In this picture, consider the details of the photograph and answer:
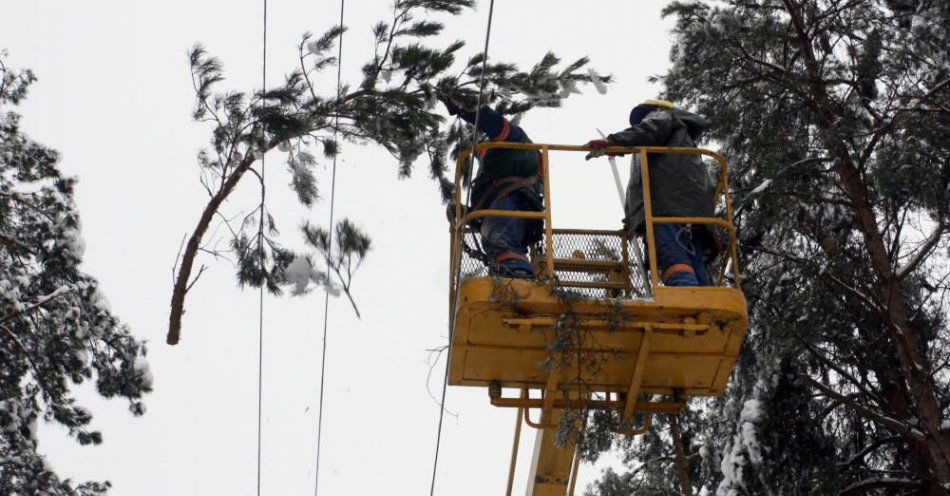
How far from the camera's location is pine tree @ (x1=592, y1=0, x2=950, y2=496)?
454 inches

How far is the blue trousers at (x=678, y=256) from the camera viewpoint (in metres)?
8.16

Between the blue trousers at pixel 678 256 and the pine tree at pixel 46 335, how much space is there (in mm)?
7036

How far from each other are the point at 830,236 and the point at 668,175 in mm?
4426

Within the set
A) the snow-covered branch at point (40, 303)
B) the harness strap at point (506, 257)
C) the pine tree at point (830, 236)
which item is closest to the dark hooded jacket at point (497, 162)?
the harness strap at point (506, 257)

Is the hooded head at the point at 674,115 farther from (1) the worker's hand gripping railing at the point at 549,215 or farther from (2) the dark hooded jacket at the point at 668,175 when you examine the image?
(1) the worker's hand gripping railing at the point at 549,215

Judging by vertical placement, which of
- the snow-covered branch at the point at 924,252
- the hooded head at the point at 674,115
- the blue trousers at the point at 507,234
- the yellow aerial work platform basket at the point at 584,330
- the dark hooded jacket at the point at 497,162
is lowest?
the yellow aerial work platform basket at the point at 584,330

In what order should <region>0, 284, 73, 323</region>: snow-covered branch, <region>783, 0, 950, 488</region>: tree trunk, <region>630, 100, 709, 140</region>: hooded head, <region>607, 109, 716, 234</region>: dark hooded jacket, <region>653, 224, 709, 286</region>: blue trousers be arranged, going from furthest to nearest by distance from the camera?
1. <region>0, 284, 73, 323</region>: snow-covered branch
2. <region>783, 0, 950, 488</region>: tree trunk
3. <region>630, 100, 709, 140</region>: hooded head
4. <region>607, 109, 716, 234</region>: dark hooded jacket
5. <region>653, 224, 709, 286</region>: blue trousers

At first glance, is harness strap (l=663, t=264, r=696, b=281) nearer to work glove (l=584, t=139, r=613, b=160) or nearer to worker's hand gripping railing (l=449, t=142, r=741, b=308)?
worker's hand gripping railing (l=449, t=142, r=741, b=308)

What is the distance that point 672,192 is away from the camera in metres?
8.49

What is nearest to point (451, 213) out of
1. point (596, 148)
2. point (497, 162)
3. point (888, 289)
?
point (497, 162)

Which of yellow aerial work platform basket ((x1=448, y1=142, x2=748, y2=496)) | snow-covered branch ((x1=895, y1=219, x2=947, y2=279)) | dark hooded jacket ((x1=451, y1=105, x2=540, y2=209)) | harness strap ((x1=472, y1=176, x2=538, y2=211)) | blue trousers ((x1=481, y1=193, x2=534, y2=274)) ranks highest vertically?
snow-covered branch ((x1=895, y1=219, x2=947, y2=279))

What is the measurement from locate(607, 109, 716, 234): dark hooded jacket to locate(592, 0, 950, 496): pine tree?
3.02 meters

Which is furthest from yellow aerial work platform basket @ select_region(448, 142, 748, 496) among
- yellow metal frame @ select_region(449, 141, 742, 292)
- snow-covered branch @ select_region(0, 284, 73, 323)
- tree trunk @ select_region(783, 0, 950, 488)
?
snow-covered branch @ select_region(0, 284, 73, 323)

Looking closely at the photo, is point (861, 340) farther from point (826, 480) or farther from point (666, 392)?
point (666, 392)
